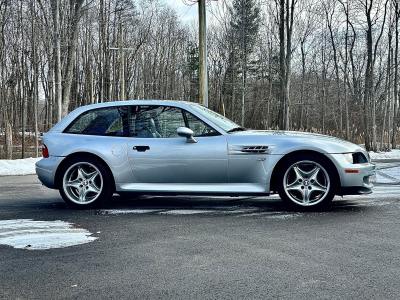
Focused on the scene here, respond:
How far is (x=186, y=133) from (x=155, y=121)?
2.32ft

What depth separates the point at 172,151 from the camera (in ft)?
20.6

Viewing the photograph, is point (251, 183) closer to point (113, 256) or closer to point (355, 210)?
point (355, 210)

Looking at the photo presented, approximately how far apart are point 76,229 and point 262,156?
257 cm

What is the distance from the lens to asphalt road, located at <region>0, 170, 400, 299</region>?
3135 mm

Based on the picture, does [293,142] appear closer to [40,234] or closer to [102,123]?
[102,123]

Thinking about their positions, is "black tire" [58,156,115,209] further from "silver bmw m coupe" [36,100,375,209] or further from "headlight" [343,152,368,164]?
"headlight" [343,152,368,164]

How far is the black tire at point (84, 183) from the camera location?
21.3 ft

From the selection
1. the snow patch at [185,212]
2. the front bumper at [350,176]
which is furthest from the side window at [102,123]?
the front bumper at [350,176]

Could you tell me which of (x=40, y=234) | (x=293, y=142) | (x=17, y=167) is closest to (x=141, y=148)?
(x=40, y=234)

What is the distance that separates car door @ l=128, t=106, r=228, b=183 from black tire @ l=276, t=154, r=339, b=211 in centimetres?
82

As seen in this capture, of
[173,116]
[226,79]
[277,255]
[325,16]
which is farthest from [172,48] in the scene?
[277,255]

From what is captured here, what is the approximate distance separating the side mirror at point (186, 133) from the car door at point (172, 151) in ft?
0.20

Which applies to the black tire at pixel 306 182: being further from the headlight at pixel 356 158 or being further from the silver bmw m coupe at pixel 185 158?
the headlight at pixel 356 158

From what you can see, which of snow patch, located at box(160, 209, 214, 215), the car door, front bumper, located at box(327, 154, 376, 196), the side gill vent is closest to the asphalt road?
snow patch, located at box(160, 209, 214, 215)
